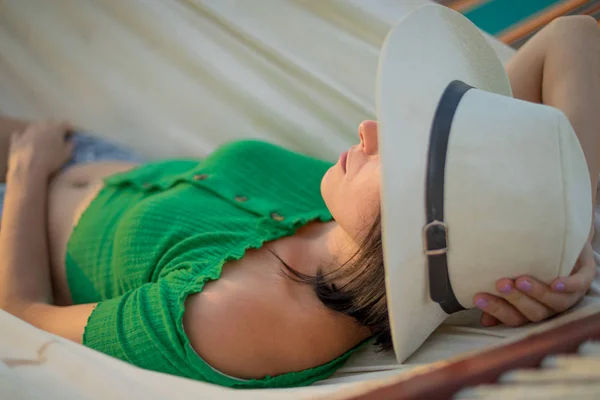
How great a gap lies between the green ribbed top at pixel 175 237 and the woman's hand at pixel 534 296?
0.25 metres

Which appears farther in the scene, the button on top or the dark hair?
the button on top

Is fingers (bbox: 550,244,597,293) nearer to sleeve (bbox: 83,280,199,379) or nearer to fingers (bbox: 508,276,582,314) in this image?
fingers (bbox: 508,276,582,314)

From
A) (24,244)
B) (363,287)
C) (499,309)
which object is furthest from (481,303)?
(24,244)

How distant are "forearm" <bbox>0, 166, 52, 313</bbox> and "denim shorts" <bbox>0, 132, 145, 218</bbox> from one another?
145 millimetres

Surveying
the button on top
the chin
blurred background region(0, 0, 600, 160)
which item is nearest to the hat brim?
the chin

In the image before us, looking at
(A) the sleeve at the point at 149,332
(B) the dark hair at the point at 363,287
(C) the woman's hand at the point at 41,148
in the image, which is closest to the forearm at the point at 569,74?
(B) the dark hair at the point at 363,287

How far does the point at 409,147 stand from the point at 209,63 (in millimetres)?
846

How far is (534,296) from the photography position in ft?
2.18

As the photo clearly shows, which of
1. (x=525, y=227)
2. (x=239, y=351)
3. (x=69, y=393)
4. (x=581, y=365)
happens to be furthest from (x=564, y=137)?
(x=69, y=393)

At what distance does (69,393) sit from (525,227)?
0.52m

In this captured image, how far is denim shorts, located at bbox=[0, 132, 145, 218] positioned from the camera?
1.31 meters

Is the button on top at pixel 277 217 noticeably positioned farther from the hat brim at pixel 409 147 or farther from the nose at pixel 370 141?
the hat brim at pixel 409 147

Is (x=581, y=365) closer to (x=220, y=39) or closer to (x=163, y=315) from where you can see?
(x=163, y=315)

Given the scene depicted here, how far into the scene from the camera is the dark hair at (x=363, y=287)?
0.76 meters
